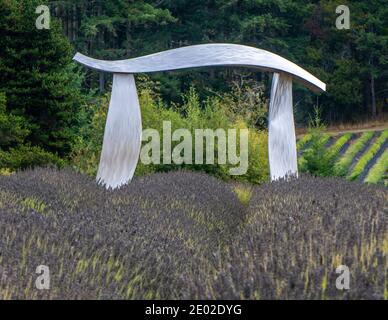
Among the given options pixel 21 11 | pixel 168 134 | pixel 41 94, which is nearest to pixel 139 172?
pixel 168 134

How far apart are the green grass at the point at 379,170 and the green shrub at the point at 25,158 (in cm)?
1089

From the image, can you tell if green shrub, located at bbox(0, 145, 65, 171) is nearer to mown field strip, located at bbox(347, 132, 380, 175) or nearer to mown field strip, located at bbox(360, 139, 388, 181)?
mown field strip, located at bbox(360, 139, 388, 181)

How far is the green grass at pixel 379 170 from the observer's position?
23.7 m

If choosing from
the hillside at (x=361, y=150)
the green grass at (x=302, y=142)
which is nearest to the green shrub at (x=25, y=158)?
the hillside at (x=361, y=150)

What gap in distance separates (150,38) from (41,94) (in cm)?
1658

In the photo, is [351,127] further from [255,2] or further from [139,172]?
[139,172]

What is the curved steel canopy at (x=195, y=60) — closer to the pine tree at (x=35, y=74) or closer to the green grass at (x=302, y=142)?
the pine tree at (x=35, y=74)

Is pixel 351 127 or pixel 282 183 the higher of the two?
pixel 351 127

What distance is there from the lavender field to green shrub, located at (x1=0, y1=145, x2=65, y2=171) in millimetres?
7621

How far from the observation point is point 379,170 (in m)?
25.4

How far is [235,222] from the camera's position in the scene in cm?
916

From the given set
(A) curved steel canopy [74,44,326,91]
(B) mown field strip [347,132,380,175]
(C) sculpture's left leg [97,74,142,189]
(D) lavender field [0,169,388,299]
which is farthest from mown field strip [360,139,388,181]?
(D) lavender field [0,169,388,299]

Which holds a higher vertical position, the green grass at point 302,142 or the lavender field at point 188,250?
the green grass at point 302,142

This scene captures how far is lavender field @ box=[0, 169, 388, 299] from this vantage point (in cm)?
359
